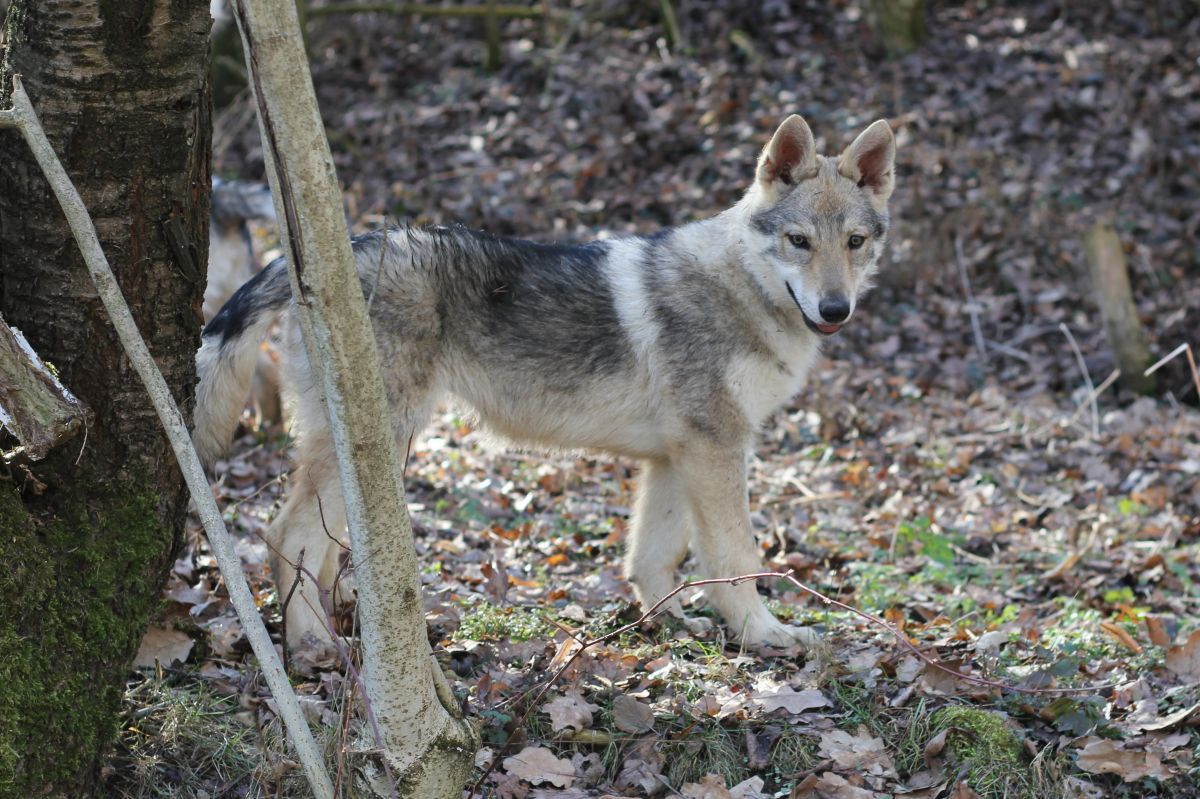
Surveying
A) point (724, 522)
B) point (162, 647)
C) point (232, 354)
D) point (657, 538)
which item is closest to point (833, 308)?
point (724, 522)

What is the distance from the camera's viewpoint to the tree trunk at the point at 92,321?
9.84ft

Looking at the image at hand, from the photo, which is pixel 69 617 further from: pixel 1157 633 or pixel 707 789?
pixel 1157 633

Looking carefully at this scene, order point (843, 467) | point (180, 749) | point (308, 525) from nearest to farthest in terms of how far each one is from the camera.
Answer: point (180, 749) → point (308, 525) → point (843, 467)

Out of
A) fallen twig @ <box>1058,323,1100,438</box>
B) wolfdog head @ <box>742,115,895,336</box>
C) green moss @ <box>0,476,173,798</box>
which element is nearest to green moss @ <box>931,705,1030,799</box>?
wolfdog head @ <box>742,115,895,336</box>

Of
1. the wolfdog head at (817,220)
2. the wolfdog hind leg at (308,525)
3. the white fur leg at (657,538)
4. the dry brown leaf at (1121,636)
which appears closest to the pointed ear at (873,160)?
the wolfdog head at (817,220)

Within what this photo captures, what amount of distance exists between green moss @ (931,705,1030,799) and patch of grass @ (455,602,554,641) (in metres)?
1.60

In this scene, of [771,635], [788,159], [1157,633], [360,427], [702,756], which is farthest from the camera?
[788,159]

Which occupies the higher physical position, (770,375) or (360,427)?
(360,427)

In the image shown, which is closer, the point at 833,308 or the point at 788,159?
the point at 833,308

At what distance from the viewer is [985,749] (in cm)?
379

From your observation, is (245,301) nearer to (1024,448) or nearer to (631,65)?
(1024,448)

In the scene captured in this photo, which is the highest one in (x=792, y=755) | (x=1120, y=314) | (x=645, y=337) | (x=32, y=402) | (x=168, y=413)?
(x=32, y=402)

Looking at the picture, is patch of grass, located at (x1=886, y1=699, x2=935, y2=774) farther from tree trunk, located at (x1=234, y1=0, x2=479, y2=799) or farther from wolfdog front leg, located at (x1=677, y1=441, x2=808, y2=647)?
tree trunk, located at (x1=234, y1=0, x2=479, y2=799)

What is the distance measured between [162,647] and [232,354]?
123 centimetres
